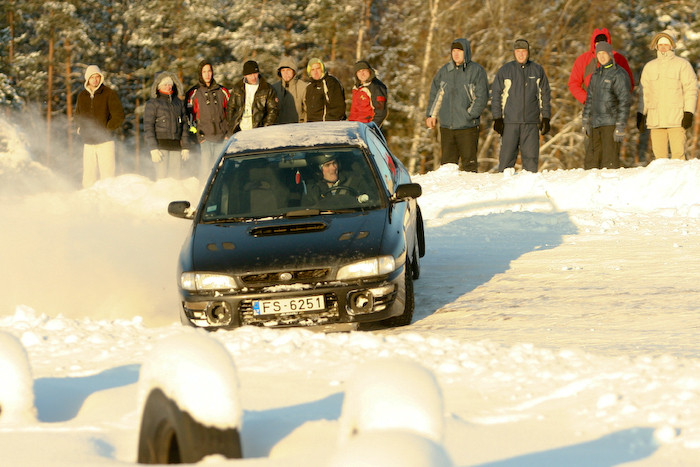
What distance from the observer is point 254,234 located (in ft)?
28.2

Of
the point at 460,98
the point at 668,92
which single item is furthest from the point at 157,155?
the point at 668,92

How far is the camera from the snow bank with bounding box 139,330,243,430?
4164mm

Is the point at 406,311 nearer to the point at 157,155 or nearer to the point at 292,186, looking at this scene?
the point at 292,186

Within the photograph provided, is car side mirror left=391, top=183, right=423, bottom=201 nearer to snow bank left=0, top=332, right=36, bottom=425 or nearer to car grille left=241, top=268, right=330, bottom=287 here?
car grille left=241, top=268, right=330, bottom=287

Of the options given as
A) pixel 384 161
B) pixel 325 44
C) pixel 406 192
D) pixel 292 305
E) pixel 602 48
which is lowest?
pixel 292 305

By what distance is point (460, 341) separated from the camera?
696cm

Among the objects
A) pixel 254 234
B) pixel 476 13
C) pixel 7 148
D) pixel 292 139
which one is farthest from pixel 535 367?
pixel 7 148

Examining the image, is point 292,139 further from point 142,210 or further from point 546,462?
point 142,210

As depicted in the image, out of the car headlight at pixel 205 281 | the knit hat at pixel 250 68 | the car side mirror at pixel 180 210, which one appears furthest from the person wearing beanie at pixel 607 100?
the car headlight at pixel 205 281

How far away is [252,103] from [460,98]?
3.54m

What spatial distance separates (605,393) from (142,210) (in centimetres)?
1403

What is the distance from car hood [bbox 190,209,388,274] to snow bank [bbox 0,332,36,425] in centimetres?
298

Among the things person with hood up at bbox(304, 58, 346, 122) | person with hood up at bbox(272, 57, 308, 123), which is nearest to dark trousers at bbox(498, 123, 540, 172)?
person with hood up at bbox(304, 58, 346, 122)

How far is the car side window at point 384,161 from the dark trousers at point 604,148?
7.43 meters
